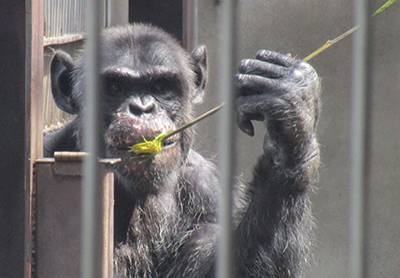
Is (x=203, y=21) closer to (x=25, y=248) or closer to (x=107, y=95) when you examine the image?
(x=107, y=95)

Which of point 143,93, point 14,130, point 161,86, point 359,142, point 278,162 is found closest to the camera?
point 359,142

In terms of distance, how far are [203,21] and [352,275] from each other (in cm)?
380

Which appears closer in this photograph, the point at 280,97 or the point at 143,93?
the point at 280,97

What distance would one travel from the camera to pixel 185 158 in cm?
317

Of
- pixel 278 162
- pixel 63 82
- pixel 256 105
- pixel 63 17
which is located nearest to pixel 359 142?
pixel 256 105

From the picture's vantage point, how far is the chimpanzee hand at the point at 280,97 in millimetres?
2295

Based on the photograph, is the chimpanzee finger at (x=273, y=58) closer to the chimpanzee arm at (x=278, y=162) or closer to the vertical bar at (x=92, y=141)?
the chimpanzee arm at (x=278, y=162)

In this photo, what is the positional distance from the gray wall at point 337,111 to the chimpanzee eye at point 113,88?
1.76 m

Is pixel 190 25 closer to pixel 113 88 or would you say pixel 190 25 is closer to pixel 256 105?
pixel 113 88

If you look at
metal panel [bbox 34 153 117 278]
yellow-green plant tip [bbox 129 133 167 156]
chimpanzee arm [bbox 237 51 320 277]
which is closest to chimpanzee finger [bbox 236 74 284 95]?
chimpanzee arm [bbox 237 51 320 277]

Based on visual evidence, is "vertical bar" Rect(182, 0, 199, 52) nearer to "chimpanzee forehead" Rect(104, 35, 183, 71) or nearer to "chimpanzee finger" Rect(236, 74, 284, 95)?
"chimpanzee forehead" Rect(104, 35, 183, 71)

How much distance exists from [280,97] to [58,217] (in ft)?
3.04

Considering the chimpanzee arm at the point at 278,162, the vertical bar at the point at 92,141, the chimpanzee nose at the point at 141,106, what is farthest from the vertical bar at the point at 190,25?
the vertical bar at the point at 92,141

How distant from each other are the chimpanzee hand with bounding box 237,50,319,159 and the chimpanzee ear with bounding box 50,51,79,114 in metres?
1.15
